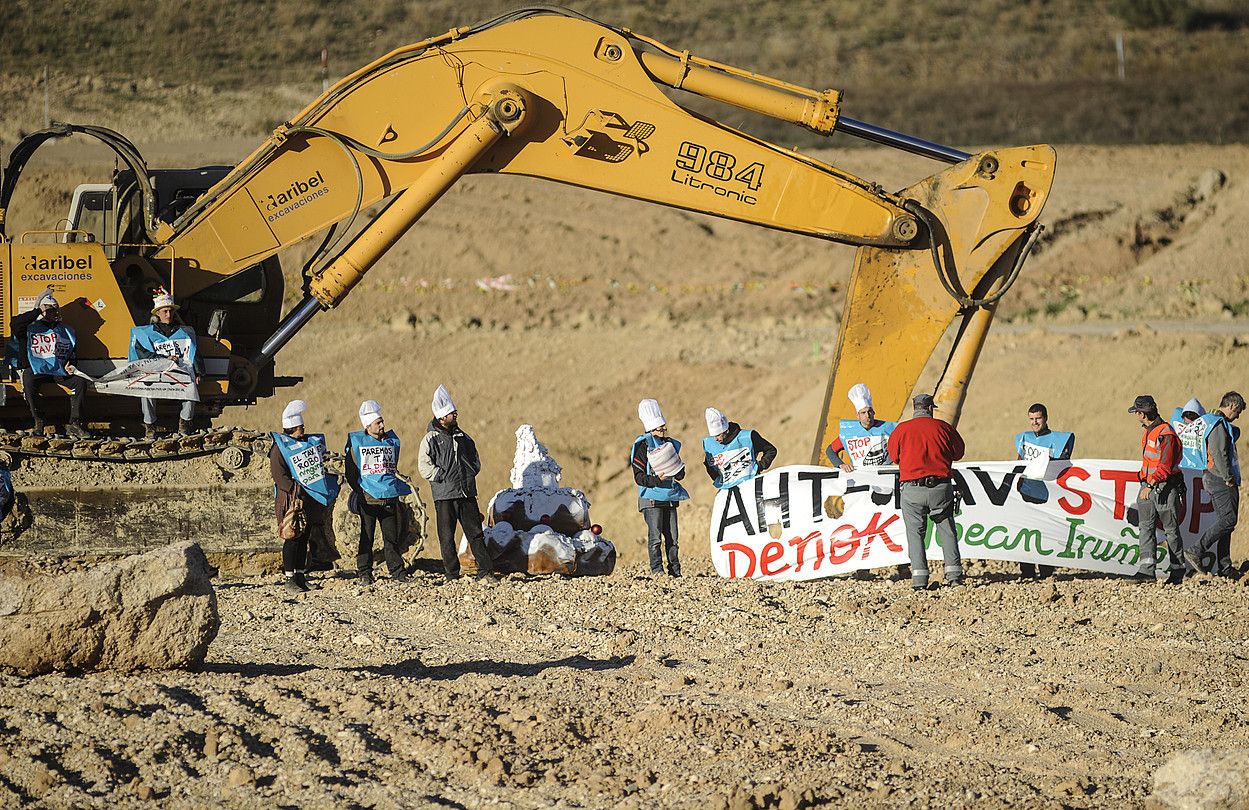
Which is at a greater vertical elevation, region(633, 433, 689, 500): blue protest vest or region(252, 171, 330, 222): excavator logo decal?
region(252, 171, 330, 222): excavator logo decal

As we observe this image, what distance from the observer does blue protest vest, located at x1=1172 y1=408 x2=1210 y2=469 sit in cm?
1259

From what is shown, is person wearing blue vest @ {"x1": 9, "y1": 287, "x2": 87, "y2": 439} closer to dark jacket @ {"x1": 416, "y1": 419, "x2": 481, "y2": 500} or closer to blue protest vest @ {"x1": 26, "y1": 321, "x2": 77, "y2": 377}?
blue protest vest @ {"x1": 26, "y1": 321, "x2": 77, "y2": 377}

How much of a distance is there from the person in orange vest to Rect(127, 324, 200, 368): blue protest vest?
7.59m

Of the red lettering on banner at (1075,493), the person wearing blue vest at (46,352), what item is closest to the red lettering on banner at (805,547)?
→ the red lettering on banner at (1075,493)

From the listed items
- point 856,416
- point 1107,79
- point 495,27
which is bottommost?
point 856,416

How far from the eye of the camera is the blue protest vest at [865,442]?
40.0ft

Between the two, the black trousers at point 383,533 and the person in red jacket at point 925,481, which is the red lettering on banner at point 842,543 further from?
the black trousers at point 383,533

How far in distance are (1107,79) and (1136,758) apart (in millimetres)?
33112

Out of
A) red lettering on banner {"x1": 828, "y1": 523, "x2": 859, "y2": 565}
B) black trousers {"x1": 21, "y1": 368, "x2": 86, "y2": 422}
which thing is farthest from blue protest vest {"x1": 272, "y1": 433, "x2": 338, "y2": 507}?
red lettering on banner {"x1": 828, "y1": 523, "x2": 859, "y2": 565}

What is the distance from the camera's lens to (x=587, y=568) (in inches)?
518

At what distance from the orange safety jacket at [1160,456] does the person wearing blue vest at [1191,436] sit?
74cm

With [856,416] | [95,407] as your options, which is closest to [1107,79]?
[856,416]

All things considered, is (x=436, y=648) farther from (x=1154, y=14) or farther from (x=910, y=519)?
(x=1154, y=14)

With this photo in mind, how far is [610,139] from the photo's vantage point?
11.9 meters
